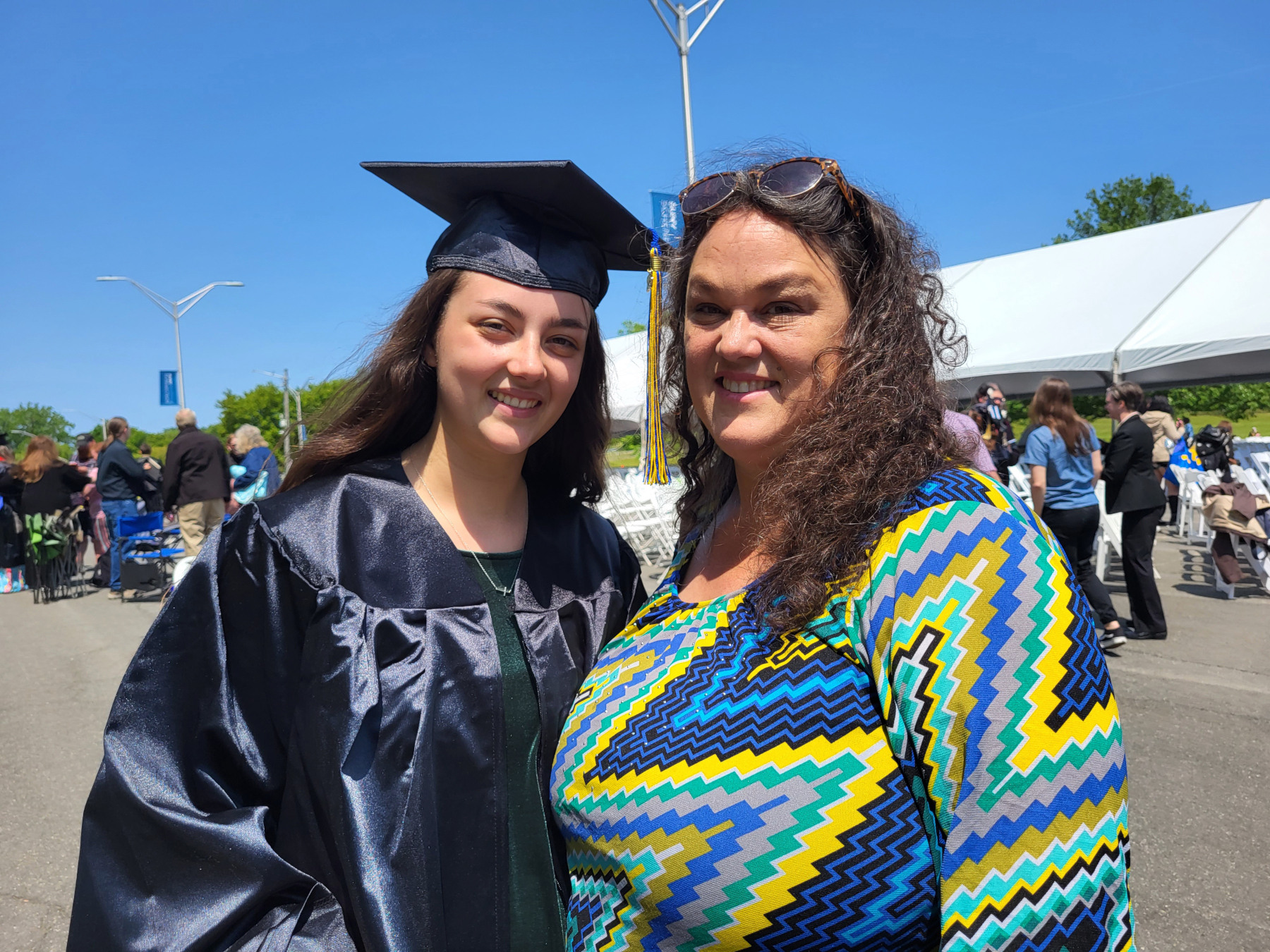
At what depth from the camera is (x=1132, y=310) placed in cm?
1099

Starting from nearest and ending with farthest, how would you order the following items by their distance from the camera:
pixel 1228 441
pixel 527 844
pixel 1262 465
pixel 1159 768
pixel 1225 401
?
pixel 527 844, pixel 1159 768, pixel 1262 465, pixel 1228 441, pixel 1225 401

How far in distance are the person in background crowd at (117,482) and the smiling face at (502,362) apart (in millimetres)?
9567

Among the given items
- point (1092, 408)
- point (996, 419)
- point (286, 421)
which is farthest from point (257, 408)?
point (996, 419)

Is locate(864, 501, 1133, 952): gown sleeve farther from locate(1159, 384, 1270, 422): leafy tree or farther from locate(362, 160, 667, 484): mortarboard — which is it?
locate(1159, 384, 1270, 422): leafy tree

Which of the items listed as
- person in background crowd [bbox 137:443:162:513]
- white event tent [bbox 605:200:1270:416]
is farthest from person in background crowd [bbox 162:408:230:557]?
white event tent [bbox 605:200:1270:416]

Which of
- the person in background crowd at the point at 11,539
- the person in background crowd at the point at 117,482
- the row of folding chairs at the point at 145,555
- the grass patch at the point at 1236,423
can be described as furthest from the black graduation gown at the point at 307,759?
the grass patch at the point at 1236,423

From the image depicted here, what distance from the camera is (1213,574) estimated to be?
8.55m

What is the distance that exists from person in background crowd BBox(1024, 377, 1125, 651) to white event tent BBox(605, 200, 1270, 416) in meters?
3.76

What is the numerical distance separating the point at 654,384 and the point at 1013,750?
3.96ft

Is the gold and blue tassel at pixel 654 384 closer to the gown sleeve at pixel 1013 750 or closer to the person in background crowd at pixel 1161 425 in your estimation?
the gown sleeve at pixel 1013 750

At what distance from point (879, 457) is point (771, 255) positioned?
1.26ft

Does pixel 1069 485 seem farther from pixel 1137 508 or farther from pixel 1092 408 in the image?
pixel 1092 408

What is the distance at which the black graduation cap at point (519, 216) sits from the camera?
5.89 ft

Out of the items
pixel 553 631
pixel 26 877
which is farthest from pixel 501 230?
pixel 26 877
